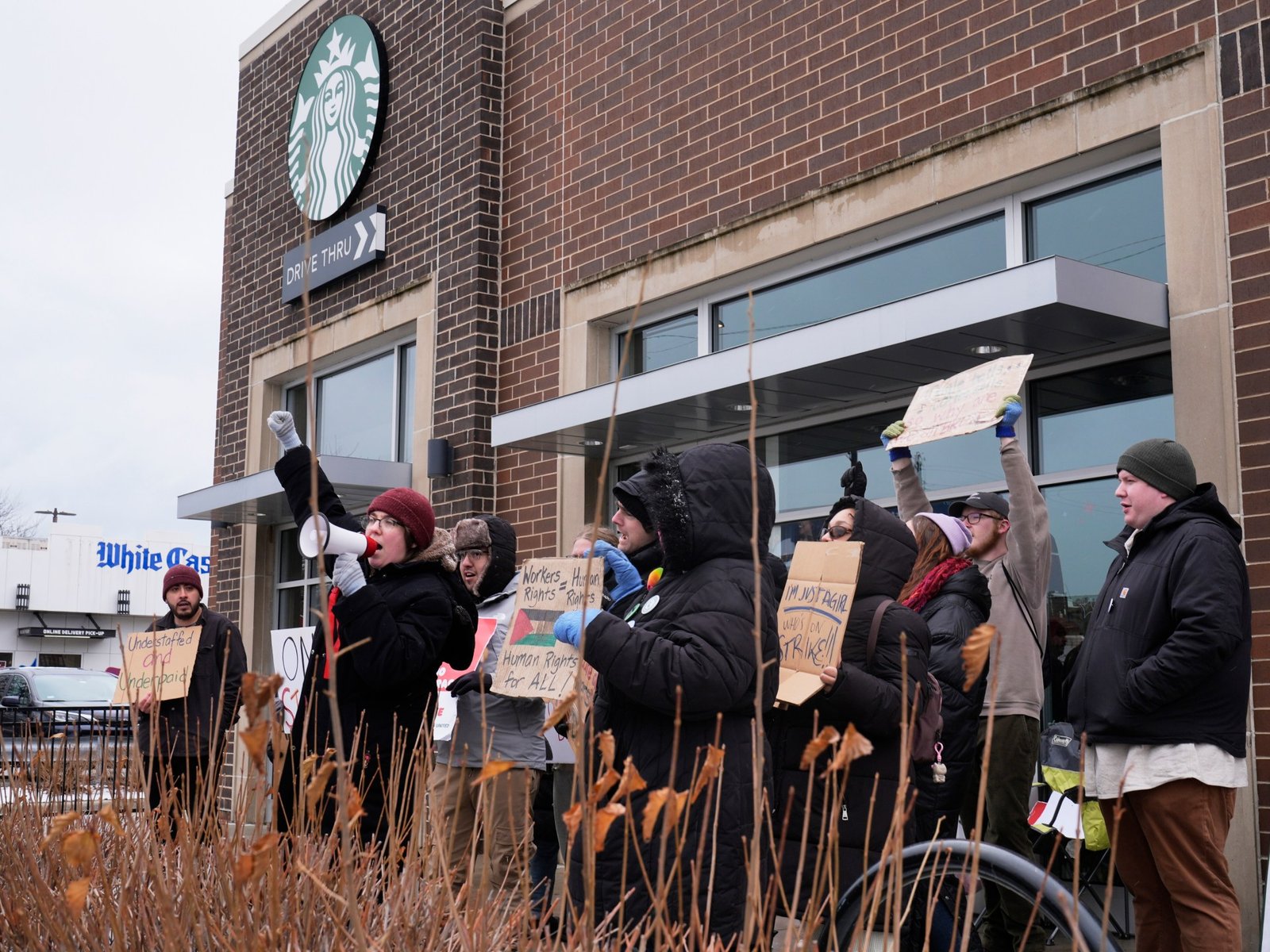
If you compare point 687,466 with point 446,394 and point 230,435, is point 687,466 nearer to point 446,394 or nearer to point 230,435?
point 446,394

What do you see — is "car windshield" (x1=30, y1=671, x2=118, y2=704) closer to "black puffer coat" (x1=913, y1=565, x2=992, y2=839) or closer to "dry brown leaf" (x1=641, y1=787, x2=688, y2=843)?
"black puffer coat" (x1=913, y1=565, x2=992, y2=839)

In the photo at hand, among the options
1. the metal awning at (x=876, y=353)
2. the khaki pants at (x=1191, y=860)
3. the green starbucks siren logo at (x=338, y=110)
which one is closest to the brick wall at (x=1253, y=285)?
the metal awning at (x=876, y=353)

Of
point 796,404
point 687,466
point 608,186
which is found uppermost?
point 608,186

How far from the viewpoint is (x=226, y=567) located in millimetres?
12648

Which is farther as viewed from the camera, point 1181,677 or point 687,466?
point 1181,677

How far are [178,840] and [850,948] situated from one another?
1.64 m

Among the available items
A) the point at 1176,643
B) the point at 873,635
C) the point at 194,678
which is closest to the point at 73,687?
the point at 194,678

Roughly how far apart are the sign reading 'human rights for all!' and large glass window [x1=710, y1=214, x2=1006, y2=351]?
12.1ft

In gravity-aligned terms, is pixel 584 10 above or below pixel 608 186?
above

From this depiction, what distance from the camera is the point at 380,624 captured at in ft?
13.2

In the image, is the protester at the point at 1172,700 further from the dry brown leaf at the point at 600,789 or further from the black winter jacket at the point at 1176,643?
the dry brown leaf at the point at 600,789

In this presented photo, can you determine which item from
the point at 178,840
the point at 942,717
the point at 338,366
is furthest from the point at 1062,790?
the point at 338,366

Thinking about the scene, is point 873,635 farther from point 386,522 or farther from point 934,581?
point 386,522

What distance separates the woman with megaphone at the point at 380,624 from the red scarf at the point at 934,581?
1.66m
